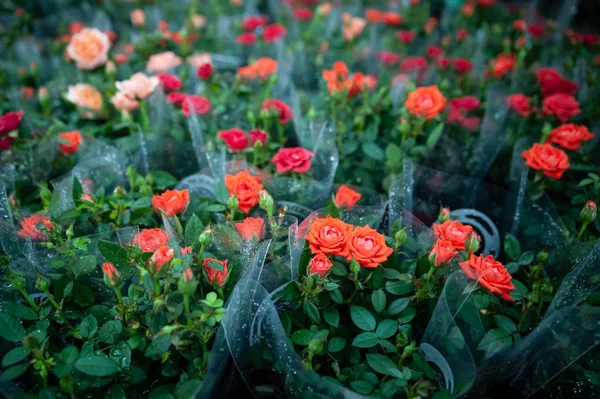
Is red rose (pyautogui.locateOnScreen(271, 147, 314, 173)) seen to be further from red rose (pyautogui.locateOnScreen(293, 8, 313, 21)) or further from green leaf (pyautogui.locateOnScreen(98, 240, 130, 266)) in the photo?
red rose (pyautogui.locateOnScreen(293, 8, 313, 21))

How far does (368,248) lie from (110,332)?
22.2 inches

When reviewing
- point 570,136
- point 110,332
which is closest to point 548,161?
point 570,136

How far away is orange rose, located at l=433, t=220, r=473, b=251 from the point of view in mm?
1039

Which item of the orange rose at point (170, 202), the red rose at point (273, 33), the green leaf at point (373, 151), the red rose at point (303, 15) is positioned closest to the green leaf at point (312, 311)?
the orange rose at point (170, 202)

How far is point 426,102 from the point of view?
140 centimetres

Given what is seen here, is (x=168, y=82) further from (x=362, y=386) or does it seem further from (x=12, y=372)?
(x=362, y=386)

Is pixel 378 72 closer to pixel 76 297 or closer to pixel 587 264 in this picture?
pixel 587 264

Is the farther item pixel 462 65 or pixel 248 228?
pixel 462 65

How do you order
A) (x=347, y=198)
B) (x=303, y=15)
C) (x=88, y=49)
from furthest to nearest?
(x=303, y=15)
(x=88, y=49)
(x=347, y=198)

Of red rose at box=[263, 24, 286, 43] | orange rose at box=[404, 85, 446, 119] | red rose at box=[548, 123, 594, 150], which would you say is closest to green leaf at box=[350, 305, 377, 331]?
orange rose at box=[404, 85, 446, 119]

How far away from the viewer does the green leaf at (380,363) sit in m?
0.91

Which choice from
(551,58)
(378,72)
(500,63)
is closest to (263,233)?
(378,72)

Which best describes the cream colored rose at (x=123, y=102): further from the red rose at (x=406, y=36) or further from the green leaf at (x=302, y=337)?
the red rose at (x=406, y=36)

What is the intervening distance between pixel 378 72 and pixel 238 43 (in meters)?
0.75
